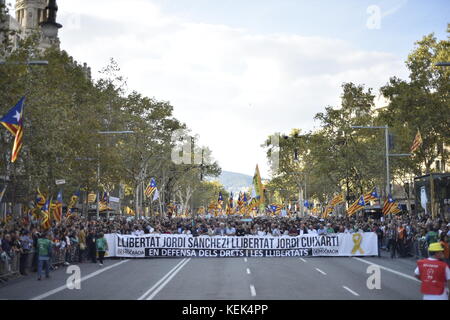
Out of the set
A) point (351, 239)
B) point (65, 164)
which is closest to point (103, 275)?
point (351, 239)

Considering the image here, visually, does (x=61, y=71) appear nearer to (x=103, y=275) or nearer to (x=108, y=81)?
(x=108, y=81)

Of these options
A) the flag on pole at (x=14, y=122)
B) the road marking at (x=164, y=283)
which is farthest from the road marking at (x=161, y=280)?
the flag on pole at (x=14, y=122)

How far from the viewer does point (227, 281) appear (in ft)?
61.4

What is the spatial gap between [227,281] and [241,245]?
10846 mm

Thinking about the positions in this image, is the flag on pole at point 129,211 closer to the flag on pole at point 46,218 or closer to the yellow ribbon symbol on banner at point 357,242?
the flag on pole at point 46,218

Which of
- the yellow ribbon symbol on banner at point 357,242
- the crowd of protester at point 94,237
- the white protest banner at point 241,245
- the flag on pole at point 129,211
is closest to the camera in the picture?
the crowd of protester at point 94,237

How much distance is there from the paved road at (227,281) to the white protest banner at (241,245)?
2.25 m

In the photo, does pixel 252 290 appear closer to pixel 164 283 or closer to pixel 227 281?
pixel 227 281

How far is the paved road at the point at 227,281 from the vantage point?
15531 mm

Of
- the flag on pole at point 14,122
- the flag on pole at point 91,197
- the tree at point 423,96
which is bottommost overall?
the flag on pole at point 91,197

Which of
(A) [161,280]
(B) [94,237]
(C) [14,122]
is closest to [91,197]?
(B) [94,237]

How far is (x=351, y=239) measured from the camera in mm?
29766

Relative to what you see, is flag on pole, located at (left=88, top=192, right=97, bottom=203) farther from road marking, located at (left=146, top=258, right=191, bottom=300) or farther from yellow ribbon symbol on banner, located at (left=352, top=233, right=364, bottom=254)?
road marking, located at (left=146, top=258, right=191, bottom=300)

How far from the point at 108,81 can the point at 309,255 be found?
27.6 metres
